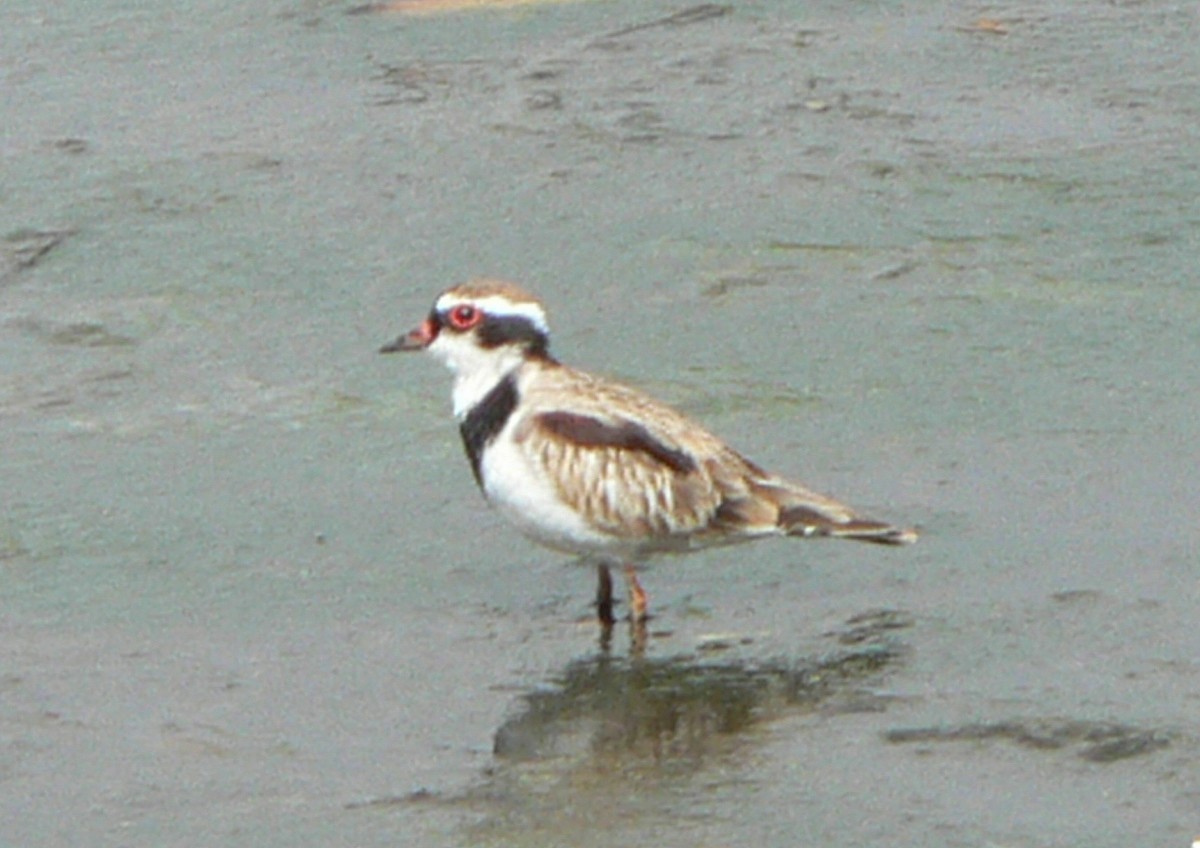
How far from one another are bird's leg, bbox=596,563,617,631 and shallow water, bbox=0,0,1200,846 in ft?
0.29

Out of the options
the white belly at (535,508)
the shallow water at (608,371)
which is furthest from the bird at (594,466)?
the shallow water at (608,371)

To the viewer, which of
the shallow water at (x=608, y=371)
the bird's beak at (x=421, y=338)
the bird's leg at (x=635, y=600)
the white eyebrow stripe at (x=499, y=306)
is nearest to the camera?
the shallow water at (x=608, y=371)

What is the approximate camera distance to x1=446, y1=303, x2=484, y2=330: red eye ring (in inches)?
336

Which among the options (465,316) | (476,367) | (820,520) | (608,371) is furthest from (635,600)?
(608,371)

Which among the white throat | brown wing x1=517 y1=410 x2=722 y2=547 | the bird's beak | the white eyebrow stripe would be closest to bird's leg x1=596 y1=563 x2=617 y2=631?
brown wing x1=517 y1=410 x2=722 y2=547

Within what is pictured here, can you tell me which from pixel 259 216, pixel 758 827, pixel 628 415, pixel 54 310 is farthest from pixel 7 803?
pixel 259 216

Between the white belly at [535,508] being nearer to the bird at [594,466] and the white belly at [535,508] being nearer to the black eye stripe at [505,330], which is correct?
the bird at [594,466]

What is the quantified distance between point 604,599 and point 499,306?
0.97 m

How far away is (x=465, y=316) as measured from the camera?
8539 mm

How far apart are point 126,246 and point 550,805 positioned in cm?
507

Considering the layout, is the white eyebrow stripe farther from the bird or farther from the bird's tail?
the bird's tail

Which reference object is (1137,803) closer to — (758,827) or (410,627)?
(758,827)

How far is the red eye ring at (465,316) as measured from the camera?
8.53m

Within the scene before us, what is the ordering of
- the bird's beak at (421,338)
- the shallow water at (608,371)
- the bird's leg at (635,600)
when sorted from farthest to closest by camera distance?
the bird's beak at (421,338) < the bird's leg at (635,600) < the shallow water at (608,371)
